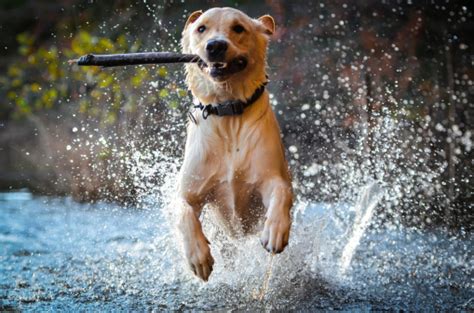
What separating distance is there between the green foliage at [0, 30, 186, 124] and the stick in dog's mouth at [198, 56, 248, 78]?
515cm

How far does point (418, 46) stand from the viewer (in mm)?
10039

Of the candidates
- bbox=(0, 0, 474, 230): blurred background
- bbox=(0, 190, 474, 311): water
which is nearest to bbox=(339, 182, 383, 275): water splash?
bbox=(0, 190, 474, 311): water

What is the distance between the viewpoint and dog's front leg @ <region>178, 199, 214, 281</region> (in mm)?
2744

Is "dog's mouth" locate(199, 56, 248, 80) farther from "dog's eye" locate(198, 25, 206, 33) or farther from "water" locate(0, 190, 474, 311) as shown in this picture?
"water" locate(0, 190, 474, 311)

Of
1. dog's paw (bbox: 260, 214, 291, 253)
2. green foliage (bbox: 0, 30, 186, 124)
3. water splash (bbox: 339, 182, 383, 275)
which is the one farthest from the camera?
green foliage (bbox: 0, 30, 186, 124)

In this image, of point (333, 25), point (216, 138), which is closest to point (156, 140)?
point (333, 25)

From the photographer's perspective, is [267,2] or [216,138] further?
[267,2]

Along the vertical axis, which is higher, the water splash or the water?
the water

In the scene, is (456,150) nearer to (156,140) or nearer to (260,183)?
(156,140)

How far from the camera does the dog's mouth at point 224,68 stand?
293 centimetres

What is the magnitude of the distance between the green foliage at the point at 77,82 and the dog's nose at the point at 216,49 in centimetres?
527

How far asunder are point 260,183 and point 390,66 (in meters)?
7.81

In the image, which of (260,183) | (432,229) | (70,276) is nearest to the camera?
(260,183)

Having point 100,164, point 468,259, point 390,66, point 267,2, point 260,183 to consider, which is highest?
point 260,183
